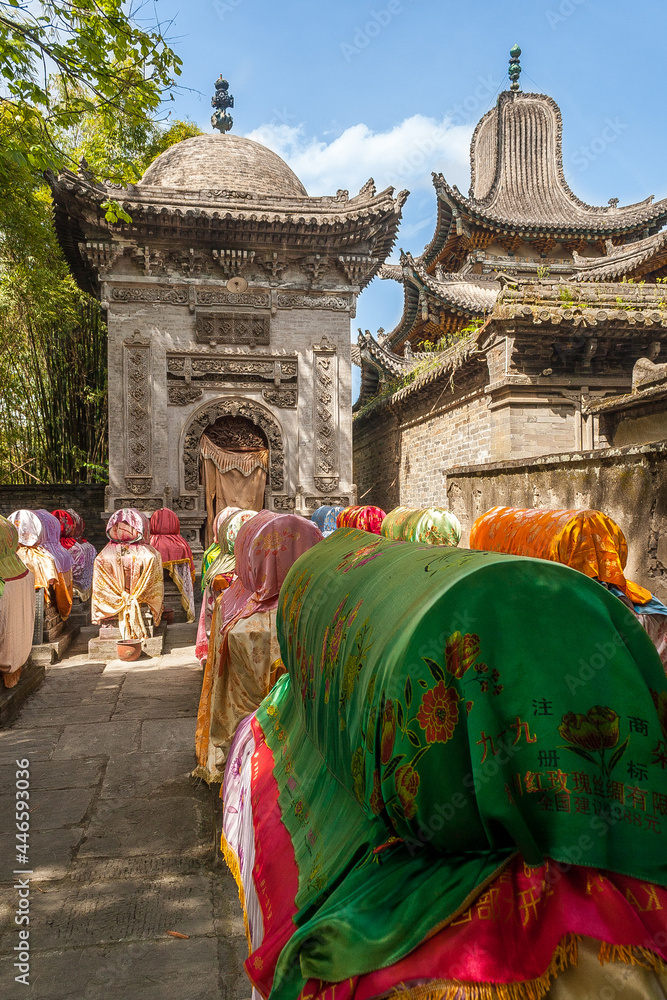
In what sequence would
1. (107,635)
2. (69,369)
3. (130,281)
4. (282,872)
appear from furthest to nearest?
(69,369) < (130,281) < (107,635) < (282,872)

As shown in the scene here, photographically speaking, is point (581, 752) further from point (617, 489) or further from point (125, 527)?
point (125, 527)

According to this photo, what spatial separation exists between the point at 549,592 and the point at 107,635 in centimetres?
690

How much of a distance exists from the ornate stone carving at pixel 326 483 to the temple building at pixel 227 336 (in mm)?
22

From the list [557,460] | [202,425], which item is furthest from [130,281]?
[557,460]

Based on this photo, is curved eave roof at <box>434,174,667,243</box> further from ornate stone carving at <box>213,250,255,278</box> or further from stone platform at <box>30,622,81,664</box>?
stone platform at <box>30,622,81,664</box>

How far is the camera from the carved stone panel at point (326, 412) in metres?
13.0

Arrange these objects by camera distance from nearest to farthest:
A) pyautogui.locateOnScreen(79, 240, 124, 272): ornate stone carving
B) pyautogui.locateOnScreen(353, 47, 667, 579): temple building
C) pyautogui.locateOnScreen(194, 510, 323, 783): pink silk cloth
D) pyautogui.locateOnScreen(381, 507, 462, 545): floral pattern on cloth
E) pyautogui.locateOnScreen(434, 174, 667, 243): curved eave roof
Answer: pyautogui.locateOnScreen(194, 510, 323, 783): pink silk cloth < pyautogui.locateOnScreen(381, 507, 462, 545): floral pattern on cloth < pyautogui.locateOnScreen(353, 47, 667, 579): temple building < pyautogui.locateOnScreen(79, 240, 124, 272): ornate stone carving < pyautogui.locateOnScreen(434, 174, 667, 243): curved eave roof

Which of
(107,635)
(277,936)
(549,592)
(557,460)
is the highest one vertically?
(557,460)

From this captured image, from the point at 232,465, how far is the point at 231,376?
1.86 metres

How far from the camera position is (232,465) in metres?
12.8

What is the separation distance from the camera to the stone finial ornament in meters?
16.3

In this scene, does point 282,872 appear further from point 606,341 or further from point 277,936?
point 606,341

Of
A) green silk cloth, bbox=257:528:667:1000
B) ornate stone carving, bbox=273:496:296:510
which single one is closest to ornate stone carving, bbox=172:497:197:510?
ornate stone carving, bbox=273:496:296:510

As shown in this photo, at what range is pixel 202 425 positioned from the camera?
12719 mm
